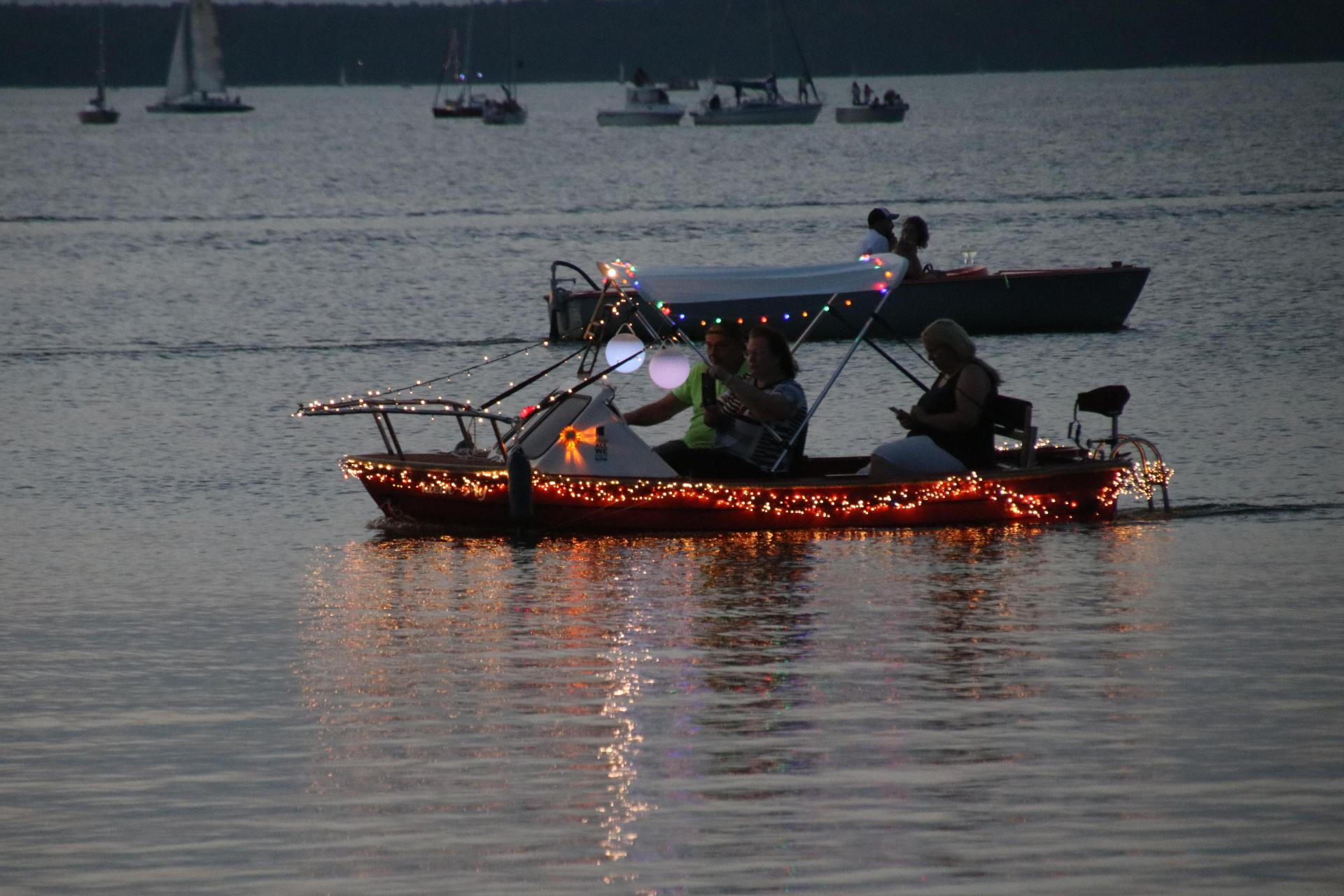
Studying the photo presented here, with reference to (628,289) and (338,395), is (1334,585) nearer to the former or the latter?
(628,289)

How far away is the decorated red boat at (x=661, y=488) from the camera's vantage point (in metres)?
13.6

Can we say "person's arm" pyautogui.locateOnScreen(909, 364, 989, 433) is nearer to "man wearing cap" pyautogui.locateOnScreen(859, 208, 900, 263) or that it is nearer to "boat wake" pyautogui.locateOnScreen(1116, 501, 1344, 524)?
"boat wake" pyautogui.locateOnScreen(1116, 501, 1344, 524)

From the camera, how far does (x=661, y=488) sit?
13695 millimetres

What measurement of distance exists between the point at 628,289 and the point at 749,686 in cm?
508

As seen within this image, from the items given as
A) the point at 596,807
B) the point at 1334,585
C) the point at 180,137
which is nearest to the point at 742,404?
the point at 1334,585

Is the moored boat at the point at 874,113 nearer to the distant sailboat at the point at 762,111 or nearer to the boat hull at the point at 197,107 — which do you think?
the distant sailboat at the point at 762,111

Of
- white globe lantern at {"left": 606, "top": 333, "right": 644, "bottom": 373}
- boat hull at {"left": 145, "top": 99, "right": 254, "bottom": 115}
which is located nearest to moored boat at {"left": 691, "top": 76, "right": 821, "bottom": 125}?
boat hull at {"left": 145, "top": 99, "right": 254, "bottom": 115}

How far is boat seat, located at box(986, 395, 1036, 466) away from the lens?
1366 centimetres

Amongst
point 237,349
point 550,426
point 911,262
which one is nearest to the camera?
point 550,426

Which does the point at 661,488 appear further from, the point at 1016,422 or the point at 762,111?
the point at 762,111

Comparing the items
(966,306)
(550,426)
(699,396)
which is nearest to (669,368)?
(699,396)

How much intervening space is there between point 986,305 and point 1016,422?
12033 mm

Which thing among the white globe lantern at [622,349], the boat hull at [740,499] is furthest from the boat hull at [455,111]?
the boat hull at [740,499]

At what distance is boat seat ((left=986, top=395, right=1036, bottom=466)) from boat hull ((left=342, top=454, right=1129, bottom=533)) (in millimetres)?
147
